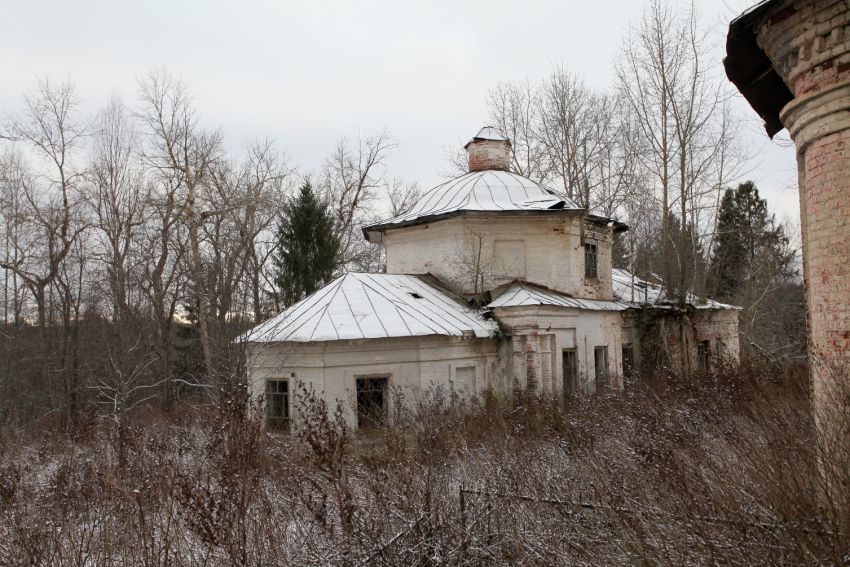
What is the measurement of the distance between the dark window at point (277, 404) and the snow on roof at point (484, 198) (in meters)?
6.09

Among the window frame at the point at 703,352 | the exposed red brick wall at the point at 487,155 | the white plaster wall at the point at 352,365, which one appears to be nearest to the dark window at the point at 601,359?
the white plaster wall at the point at 352,365

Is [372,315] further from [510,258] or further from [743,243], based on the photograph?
[743,243]

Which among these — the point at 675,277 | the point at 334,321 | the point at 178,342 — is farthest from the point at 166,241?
the point at 675,277

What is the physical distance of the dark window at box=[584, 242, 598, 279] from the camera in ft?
60.8

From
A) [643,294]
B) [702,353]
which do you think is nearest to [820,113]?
[643,294]

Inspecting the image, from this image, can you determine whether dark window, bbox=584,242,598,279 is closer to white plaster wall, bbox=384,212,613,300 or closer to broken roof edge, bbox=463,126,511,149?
white plaster wall, bbox=384,212,613,300

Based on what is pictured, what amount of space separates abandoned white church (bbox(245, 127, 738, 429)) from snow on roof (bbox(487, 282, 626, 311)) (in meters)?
0.06

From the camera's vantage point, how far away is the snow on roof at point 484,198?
57.1 feet

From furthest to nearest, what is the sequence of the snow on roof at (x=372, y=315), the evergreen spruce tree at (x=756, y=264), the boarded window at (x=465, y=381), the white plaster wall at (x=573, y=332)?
the evergreen spruce tree at (x=756, y=264), the white plaster wall at (x=573, y=332), the boarded window at (x=465, y=381), the snow on roof at (x=372, y=315)

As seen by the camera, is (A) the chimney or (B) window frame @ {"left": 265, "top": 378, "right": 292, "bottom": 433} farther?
(A) the chimney

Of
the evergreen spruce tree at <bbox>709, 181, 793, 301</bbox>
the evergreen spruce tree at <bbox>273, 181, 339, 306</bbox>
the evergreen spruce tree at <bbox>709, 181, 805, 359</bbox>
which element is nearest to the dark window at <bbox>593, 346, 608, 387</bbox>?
the evergreen spruce tree at <bbox>273, 181, 339, 306</bbox>

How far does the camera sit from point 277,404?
46.5 feet

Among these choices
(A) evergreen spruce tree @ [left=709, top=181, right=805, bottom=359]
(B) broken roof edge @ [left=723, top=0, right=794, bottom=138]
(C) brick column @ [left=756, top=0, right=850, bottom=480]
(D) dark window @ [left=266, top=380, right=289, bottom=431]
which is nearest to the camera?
(C) brick column @ [left=756, top=0, right=850, bottom=480]

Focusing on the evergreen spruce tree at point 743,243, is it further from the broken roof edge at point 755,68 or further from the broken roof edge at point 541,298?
the broken roof edge at point 755,68
